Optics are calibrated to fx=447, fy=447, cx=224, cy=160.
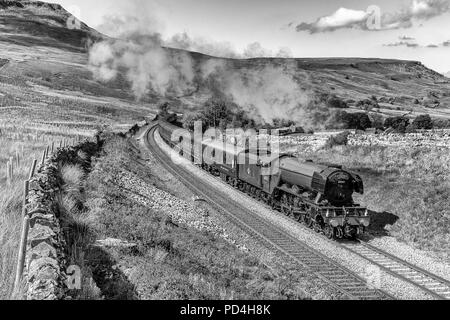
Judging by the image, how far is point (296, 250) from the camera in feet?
59.6

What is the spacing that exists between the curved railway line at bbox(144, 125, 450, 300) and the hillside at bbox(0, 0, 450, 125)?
71.6 feet

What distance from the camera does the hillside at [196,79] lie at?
44250mm

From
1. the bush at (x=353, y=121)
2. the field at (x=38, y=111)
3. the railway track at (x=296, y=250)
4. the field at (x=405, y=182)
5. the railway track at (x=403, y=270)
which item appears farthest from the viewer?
the bush at (x=353, y=121)

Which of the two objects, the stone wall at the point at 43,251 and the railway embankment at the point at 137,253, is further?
the railway embankment at the point at 137,253

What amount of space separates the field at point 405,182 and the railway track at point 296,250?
5.17 m

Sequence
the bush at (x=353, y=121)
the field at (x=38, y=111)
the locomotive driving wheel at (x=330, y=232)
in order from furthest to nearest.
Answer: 1. the bush at (x=353, y=121)
2. the locomotive driving wheel at (x=330, y=232)
3. the field at (x=38, y=111)

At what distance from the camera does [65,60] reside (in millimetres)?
135250

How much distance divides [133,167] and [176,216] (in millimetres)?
12342

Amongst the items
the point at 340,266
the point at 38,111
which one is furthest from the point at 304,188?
the point at 38,111

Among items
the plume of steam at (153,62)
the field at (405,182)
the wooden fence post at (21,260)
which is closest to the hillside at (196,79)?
the plume of steam at (153,62)

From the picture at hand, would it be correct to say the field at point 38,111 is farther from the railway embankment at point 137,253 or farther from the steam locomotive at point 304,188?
the steam locomotive at point 304,188

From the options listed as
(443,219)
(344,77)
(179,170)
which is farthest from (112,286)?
(344,77)

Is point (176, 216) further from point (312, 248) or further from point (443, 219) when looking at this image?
point (443, 219)

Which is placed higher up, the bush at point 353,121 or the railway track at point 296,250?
the bush at point 353,121
